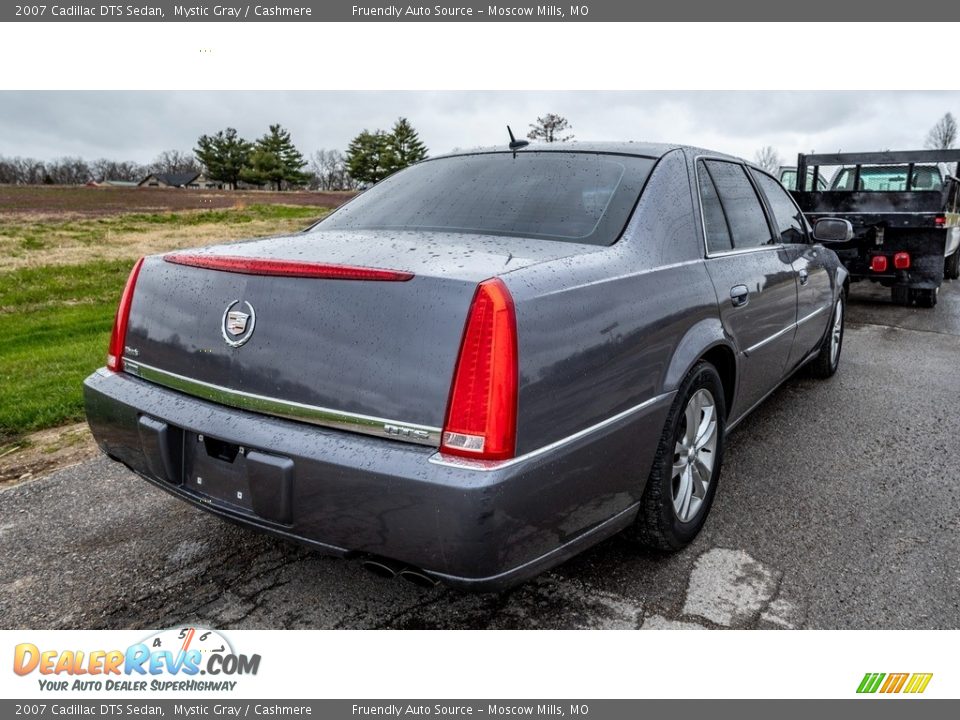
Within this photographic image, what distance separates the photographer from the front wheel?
4987 millimetres

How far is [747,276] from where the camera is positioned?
3.11 metres

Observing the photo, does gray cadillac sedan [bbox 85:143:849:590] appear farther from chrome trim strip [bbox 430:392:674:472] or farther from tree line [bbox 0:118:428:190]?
tree line [bbox 0:118:428:190]

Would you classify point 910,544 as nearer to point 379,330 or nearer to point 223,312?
point 379,330

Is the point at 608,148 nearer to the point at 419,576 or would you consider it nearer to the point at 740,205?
the point at 740,205

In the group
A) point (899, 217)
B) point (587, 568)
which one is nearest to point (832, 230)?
point (587, 568)

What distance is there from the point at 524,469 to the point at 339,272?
2.45 feet

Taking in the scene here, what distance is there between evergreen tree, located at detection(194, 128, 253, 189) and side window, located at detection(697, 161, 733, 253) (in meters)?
93.8

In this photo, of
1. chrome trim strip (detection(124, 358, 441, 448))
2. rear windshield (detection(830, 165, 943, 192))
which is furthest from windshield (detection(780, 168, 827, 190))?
chrome trim strip (detection(124, 358, 441, 448))

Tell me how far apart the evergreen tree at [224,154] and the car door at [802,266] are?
9299 centimetres

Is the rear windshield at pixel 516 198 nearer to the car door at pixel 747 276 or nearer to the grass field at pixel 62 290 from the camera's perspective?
the car door at pixel 747 276

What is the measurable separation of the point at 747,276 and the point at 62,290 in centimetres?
1048
